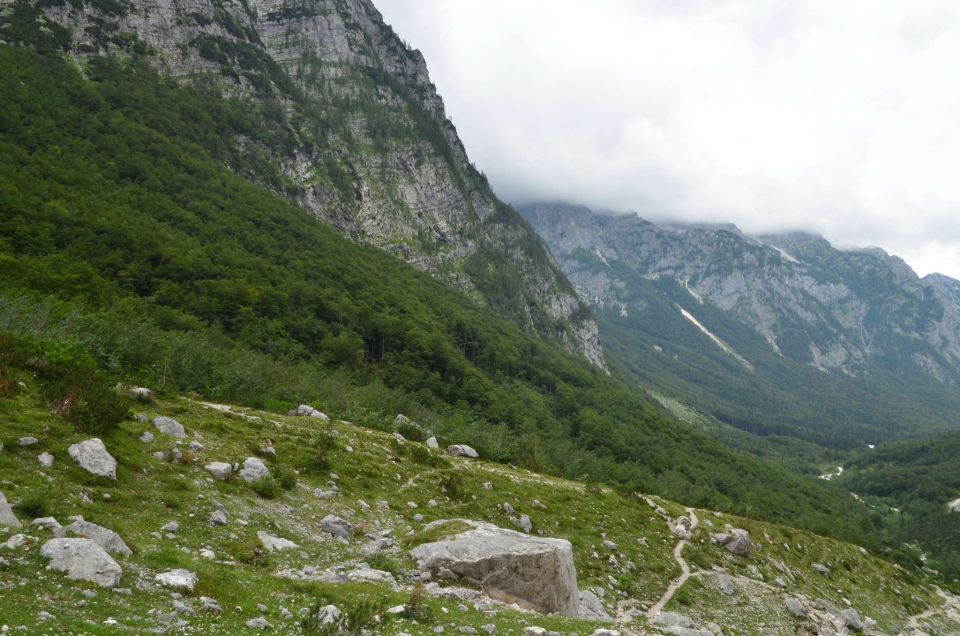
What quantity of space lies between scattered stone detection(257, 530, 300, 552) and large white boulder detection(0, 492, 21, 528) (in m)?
6.94

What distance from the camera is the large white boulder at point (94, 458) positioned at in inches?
673

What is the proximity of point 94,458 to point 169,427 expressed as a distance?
697 centimetres

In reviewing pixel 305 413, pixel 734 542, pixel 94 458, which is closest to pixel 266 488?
pixel 94 458

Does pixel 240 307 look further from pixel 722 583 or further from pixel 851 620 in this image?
pixel 851 620

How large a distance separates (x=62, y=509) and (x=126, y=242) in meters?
96.6

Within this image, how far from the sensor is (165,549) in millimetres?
14125

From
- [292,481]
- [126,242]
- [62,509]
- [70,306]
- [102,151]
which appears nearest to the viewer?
[62,509]

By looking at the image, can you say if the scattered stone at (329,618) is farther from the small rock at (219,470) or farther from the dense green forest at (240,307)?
the dense green forest at (240,307)

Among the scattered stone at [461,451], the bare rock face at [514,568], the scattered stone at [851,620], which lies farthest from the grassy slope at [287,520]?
the scattered stone at [461,451]

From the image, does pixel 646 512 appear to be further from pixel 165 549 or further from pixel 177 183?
pixel 177 183

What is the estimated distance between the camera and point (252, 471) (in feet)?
75.4

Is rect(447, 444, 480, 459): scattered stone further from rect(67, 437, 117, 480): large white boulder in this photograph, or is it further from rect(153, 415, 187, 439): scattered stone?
rect(67, 437, 117, 480): large white boulder

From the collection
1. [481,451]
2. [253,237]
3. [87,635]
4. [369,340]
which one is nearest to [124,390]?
[87,635]

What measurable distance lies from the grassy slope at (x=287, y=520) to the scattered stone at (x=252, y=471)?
1.97 feet
